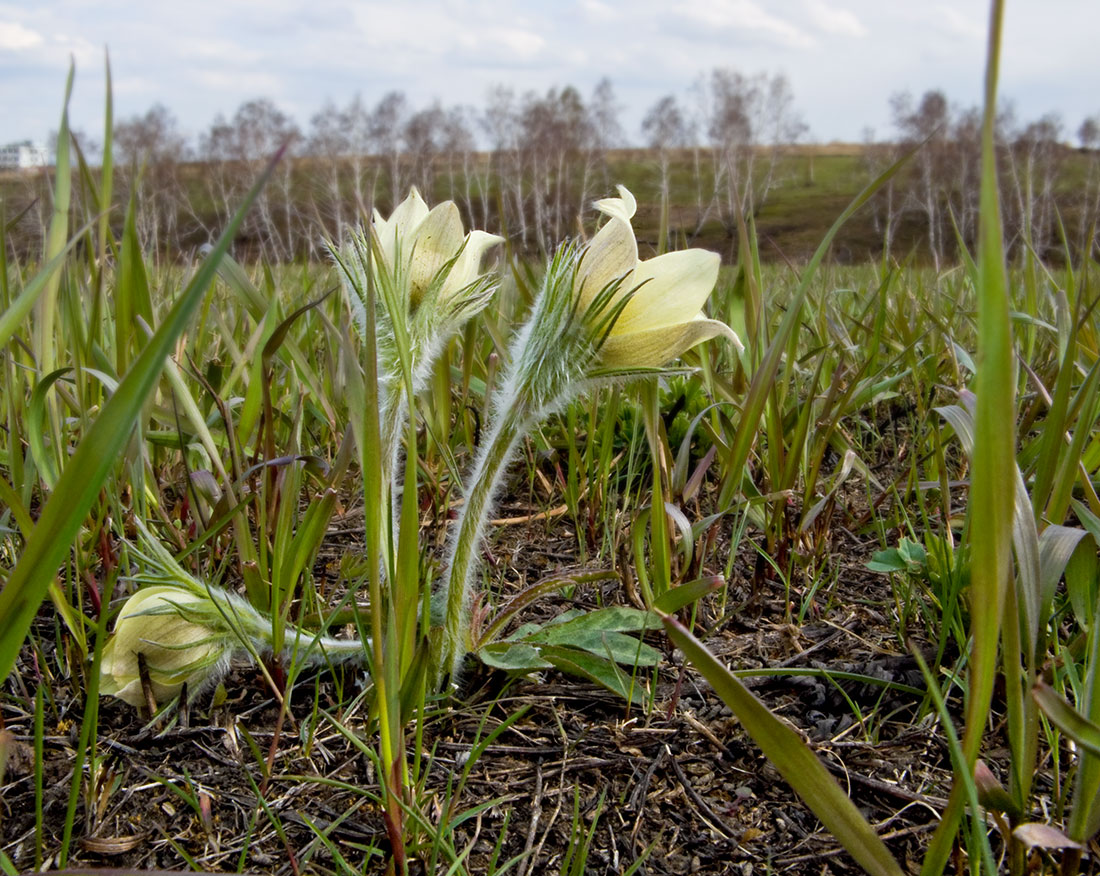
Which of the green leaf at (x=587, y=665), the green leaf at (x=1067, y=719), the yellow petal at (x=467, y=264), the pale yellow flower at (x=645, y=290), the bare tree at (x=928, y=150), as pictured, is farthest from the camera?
the bare tree at (x=928, y=150)

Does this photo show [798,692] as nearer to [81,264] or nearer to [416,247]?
[416,247]

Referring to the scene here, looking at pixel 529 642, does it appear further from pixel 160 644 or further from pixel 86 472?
pixel 86 472

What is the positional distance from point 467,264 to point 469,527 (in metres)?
0.40

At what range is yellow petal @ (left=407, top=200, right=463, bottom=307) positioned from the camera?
1168 mm

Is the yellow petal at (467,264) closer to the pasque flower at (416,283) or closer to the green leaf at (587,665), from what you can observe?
the pasque flower at (416,283)

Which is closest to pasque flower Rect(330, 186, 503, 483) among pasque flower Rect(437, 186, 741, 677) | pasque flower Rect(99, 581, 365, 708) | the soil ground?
pasque flower Rect(437, 186, 741, 677)

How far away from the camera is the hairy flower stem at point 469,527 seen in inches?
43.6

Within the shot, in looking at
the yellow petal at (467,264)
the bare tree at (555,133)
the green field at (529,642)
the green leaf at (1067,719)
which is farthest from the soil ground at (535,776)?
the bare tree at (555,133)

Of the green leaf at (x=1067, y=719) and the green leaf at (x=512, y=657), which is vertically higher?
the green leaf at (x=1067, y=719)

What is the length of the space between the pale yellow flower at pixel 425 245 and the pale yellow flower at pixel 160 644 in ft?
1.68

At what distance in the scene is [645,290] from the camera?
104 cm

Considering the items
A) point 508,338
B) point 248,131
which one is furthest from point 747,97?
point 508,338

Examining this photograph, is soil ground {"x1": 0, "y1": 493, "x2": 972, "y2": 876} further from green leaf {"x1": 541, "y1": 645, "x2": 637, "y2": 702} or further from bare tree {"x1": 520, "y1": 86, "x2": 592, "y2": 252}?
bare tree {"x1": 520, "y1": 86, "x2": 592, "y2": 252}

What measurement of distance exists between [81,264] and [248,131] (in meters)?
49.8
